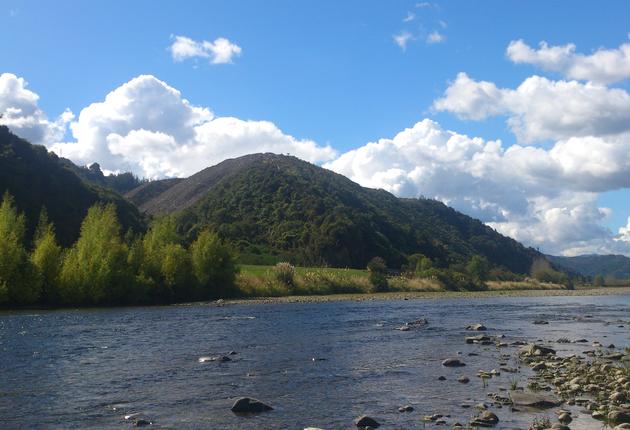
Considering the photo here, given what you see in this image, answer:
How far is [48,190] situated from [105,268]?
76803 mm

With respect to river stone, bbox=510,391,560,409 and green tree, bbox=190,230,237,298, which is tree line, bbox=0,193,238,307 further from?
river stone, bbox=510,391,560,409

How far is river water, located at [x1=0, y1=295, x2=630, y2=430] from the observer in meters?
18.5

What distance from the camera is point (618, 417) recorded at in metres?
16.6

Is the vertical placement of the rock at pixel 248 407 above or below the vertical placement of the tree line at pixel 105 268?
below

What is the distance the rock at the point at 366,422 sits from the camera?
17172mm

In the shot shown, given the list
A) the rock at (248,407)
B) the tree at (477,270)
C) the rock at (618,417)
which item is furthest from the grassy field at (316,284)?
the rock at (618,417)

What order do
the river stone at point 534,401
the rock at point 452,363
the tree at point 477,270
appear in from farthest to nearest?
the tree at point 477,270, the rock at point 452,363, the river stone at point 534,401

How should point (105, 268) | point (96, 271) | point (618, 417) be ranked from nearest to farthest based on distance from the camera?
point (618, 417), point (96, 271), point (105, 268)

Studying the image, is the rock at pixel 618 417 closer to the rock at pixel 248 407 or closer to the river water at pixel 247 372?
the river water at pixel 247 372

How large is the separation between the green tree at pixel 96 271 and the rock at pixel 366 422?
61.3 meters

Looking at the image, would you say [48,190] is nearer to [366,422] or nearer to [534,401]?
[366,422]

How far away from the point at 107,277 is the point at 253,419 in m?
Result: 60.3

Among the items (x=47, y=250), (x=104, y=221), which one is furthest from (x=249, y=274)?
(x=47, y=250)

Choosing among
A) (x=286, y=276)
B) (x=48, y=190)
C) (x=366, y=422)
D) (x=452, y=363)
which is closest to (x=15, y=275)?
(x=286, y=276)
